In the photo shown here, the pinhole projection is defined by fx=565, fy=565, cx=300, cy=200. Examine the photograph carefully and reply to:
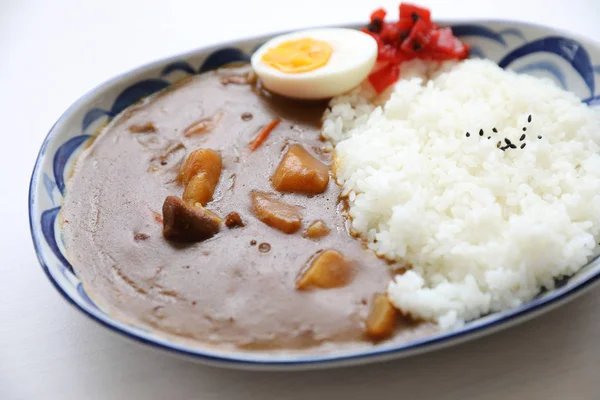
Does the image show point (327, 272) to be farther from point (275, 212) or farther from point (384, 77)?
point (384, 77)

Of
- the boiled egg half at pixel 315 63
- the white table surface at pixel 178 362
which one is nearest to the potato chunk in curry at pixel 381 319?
the white table surface at pixel 178 362

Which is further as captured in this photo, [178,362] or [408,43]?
[408,43]

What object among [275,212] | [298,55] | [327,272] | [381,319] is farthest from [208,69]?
[381,319]

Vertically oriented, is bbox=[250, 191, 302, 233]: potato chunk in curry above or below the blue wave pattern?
below

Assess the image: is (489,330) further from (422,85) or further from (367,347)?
(422,85)

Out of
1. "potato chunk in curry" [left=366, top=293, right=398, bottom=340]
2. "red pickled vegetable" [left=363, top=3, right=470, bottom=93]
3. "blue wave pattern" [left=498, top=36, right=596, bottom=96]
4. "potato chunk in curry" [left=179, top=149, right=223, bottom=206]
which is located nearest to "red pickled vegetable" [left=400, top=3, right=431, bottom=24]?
"red pickled vegetable" [left=363, top=3, right=470, bottom=93]

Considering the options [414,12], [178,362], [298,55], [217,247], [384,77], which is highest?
[414,12]

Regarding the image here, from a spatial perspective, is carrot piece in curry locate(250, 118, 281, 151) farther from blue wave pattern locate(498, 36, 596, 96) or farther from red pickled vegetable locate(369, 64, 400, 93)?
blue wave pattern locate(498, 36, 596, 96)
